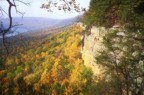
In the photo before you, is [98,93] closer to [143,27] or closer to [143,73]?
[143,73]

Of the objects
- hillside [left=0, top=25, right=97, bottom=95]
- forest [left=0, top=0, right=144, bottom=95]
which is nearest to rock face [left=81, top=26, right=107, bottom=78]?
forest [left=0, top=0, right=144, bottom=95]

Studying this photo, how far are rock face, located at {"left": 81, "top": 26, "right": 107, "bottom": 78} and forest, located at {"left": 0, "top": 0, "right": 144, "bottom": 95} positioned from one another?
0.50 m

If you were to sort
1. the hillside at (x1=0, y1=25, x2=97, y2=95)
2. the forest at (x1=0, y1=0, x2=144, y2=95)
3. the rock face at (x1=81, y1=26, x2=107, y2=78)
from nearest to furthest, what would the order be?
the forest at (x1=0, y1=0, x2=144, y2=95)
the rock face at (x1=81, y1=26, x2=107, y2=78)
the hillside at (x1=0, y1=25, x2=97, y2=95)

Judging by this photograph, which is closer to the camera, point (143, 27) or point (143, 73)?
point (143, 27)

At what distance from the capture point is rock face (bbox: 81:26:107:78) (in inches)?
1024

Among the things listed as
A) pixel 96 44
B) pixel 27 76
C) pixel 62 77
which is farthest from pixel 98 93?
pixel 27 76

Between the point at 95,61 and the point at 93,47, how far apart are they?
7446 mm

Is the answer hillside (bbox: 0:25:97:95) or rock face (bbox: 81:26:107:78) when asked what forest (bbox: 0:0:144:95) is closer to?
hillside (bbox: 0:25:97:95)

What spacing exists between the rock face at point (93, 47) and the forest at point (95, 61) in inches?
19.7

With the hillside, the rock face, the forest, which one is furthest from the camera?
the hillside

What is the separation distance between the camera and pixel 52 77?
136 ft

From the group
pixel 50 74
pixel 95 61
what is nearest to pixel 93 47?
pixel 95 61

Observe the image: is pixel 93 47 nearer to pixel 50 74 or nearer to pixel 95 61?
pixel 95 61

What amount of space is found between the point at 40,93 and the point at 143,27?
99.1 feet
